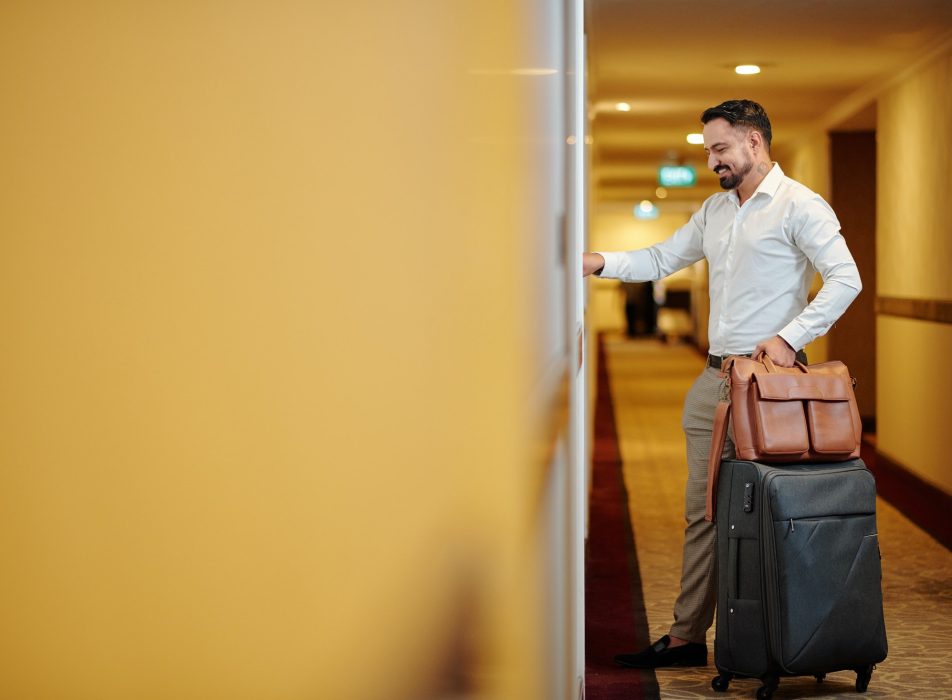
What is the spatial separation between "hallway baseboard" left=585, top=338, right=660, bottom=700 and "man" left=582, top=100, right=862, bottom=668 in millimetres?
123

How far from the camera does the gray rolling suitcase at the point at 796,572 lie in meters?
3.09

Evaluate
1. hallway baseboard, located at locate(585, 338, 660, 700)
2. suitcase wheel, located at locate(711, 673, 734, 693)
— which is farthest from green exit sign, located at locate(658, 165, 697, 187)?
suitcase wheel, located at locate(711, 673, 734, 693)

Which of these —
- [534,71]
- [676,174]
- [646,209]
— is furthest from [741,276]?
[646,209]

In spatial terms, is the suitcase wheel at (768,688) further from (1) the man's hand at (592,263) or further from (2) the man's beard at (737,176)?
(2) the man's beard at (737,176)

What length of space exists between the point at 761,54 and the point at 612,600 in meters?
4.02

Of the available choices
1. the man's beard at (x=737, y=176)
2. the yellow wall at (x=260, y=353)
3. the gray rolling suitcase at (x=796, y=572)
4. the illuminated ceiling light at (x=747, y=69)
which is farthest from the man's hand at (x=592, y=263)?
the illuminated ceiling light at (x=747, y=69)

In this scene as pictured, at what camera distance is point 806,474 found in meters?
3.14

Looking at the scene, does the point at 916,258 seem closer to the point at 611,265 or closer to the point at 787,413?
the point at 611,265

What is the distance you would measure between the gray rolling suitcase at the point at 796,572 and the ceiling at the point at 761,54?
2990mm

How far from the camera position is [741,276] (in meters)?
3.34

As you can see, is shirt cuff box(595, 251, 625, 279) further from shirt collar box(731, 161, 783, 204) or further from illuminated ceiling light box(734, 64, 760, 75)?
illuminated ceiling light box(734, 64, 760, 75)

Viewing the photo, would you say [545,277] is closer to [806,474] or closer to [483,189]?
[483,189]

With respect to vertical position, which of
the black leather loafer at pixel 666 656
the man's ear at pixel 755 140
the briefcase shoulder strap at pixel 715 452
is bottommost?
the black leather loafer at pixel 666 656

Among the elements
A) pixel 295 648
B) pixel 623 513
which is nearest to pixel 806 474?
pixel 295 648
